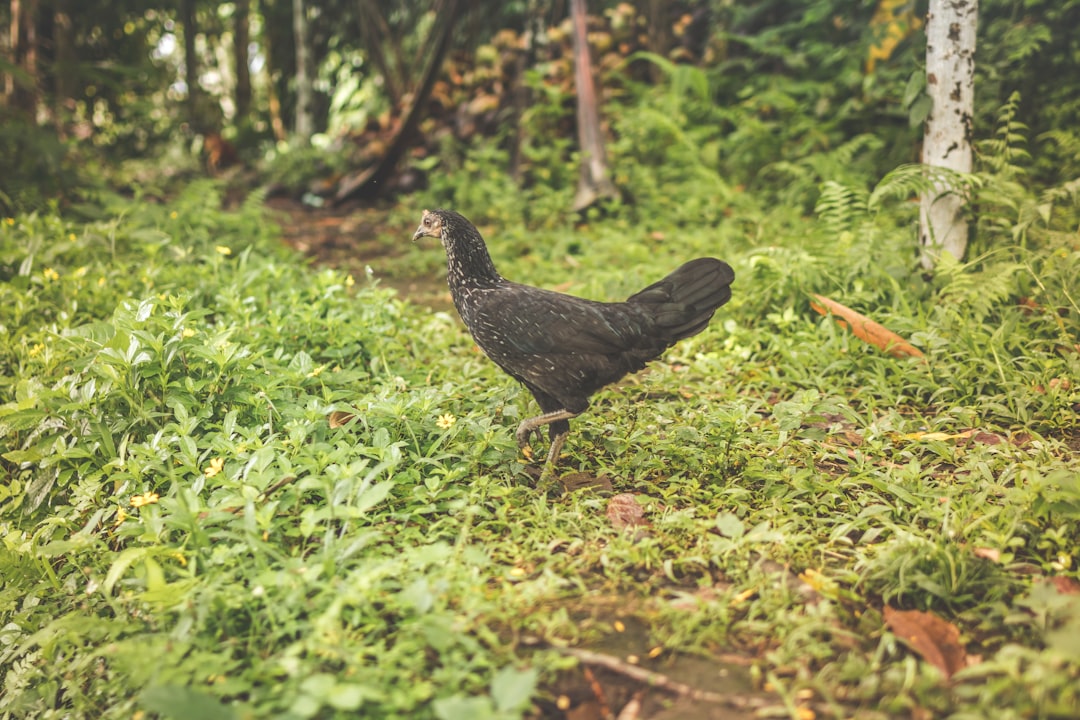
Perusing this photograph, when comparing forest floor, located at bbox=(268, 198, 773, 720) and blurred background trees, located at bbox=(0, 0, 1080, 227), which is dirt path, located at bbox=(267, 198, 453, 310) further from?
forest floor, located at bbox=(268, 198, 773, 720)

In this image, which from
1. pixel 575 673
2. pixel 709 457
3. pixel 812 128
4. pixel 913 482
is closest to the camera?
pixel 575 673

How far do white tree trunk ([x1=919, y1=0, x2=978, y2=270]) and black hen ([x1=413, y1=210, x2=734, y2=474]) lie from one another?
85.2 inches

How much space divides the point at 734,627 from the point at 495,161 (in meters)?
7.46

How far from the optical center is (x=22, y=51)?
883cm

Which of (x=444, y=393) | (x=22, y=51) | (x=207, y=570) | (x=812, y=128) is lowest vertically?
(x=207, y=570)

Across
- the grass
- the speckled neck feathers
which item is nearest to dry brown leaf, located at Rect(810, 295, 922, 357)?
the grass

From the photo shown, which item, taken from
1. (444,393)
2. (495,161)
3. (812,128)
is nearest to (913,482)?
(444,393)

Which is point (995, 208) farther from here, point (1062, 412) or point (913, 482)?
point (913, 482)

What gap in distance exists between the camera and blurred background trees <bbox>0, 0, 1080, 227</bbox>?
6.55m

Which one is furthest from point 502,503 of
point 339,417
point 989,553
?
point 989,553

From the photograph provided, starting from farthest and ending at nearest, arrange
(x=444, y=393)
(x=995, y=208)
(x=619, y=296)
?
(x=619, y=296) < (x=995, y=208) < (x=444, y=393)

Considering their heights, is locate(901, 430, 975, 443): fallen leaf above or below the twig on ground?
above

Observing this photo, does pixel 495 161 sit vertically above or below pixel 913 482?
above

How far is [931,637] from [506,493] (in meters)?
1.58
